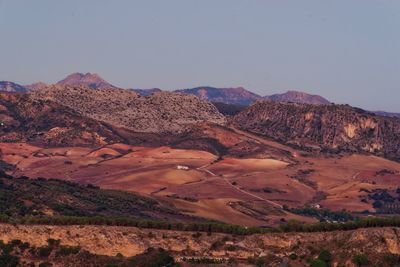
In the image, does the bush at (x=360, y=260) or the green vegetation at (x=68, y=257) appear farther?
the green vegetation at (x=68, y=257)

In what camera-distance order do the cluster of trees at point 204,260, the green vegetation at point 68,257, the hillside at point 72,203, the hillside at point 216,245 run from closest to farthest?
the green vegetation at point 68,257, the cluster of trees at point 204,260, the hillside at point 216,245, the hillside at point 72,203

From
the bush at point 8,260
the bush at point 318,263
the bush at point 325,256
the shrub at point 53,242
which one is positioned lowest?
the bush at point 8,260

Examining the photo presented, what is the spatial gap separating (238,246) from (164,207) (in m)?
103

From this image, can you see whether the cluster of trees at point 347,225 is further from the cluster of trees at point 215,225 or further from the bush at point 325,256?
the bush at point 325,256

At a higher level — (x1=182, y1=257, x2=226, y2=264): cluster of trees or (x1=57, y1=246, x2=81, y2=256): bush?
(x1=182, y1=257, x2=226, y2=264): cluster of trees

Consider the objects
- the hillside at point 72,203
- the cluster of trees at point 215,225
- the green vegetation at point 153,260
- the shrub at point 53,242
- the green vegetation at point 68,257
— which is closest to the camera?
the green vegetation at point 153,260

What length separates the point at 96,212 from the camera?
164m

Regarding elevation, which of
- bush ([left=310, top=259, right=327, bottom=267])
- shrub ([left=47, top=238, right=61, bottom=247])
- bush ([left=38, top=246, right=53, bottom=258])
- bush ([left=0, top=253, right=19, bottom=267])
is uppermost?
bush ([left=310, top=259, right=327, bottom=267])

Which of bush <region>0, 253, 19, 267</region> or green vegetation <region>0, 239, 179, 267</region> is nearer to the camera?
green vegetation <region>0, 239, 179, 267</region>

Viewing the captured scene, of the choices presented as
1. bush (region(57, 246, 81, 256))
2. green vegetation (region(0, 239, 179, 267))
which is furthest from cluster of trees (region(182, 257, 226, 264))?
bush (region(57, 246, 81, 256))

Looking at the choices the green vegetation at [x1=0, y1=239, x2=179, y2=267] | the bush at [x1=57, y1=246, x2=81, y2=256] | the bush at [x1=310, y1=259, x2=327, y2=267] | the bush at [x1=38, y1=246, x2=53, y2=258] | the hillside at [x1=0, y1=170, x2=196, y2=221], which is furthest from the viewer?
the hillside at [x1=0, y1=170, x2=196, y2=221]

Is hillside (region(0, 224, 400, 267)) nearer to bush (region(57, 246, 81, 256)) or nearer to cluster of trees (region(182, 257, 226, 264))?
cluster of trees (region(182, 257, 226, 264))

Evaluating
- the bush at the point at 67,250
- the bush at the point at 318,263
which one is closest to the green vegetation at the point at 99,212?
the bush at the point at 67,250

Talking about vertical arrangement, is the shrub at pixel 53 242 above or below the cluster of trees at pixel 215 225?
below
